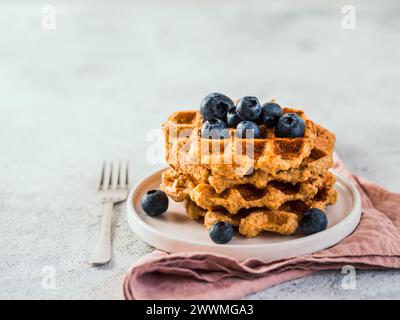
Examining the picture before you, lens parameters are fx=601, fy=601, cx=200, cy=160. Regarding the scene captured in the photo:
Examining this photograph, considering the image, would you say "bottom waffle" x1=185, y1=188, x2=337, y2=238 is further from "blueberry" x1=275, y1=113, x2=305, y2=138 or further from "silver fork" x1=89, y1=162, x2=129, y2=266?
"silver fork" x1=89, y1=162, x2=129, y2=266

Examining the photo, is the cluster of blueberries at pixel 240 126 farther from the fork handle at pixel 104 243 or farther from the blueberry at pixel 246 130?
the fork handle at pixel 104 243

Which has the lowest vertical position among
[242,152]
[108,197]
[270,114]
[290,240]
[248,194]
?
[108,197]

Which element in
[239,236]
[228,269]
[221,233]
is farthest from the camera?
[239,236]

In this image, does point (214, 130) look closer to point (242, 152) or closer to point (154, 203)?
point (242, 152)

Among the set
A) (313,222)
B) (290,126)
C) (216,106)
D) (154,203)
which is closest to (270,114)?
(290,126)

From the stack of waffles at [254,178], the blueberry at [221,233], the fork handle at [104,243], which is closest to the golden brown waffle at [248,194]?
the stack of waffles at [254,178]

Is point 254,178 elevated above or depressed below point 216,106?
below

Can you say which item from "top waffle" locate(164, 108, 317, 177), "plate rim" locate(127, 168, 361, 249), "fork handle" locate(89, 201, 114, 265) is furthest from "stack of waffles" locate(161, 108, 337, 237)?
"fork handle" locate(89, 201, 114, 265)
